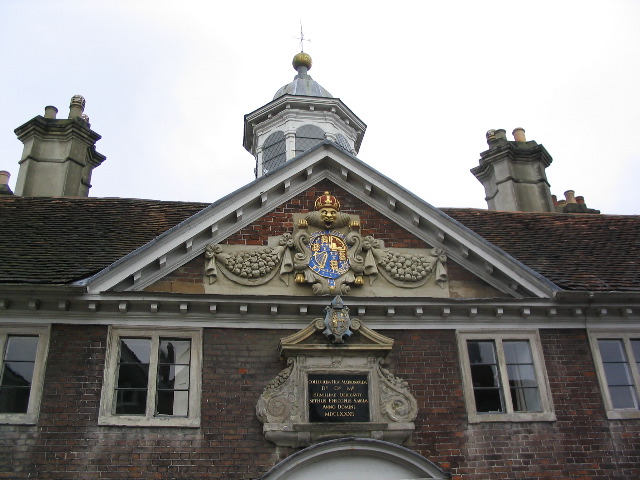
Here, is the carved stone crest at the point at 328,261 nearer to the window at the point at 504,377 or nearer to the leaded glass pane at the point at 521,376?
the window at the point at 504,377

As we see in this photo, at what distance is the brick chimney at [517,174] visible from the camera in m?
19.4

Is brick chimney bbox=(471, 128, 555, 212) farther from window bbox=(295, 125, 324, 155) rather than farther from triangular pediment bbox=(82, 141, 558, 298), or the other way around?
triangular pediment bbox=(82, 141, 558, 298)

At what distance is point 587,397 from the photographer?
12242 mm

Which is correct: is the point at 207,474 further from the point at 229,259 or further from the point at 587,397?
the point at 587,397

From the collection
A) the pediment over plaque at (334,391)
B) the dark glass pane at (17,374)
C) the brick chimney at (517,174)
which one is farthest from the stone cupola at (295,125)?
the dark glass pane at (17,374)

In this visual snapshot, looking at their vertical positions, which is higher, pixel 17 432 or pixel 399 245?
pixel 399 245

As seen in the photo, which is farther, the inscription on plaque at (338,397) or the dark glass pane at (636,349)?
the dark glass pane at (636,349)

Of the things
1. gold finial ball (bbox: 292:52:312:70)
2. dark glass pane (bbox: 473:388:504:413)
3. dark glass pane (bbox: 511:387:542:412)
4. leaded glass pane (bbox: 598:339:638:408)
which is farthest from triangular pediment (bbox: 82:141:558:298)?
gold finial ball (bbox: 292:52:312:70)

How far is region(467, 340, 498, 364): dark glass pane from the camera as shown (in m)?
12.5

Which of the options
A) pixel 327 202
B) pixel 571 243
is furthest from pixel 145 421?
pixel 571 243

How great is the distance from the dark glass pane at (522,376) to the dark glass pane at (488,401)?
13.8 inches

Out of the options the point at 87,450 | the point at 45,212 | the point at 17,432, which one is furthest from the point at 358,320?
the point at 45,212

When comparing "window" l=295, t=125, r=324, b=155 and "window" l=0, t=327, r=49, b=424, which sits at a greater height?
"window" l=295, t=125, r=324, b=155

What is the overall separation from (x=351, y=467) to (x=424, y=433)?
1.43 metres
